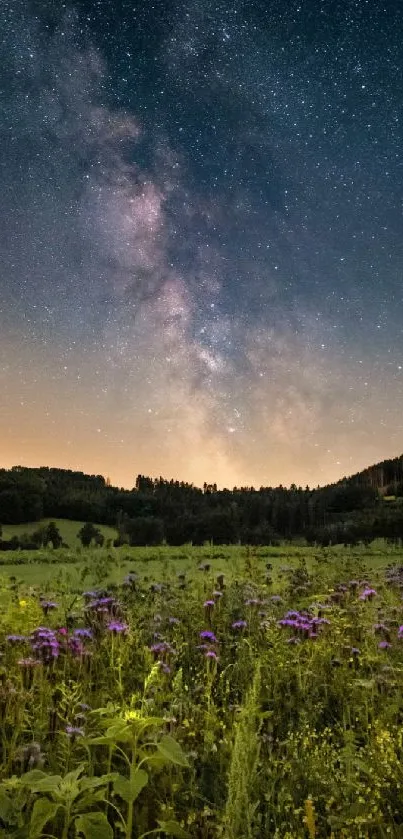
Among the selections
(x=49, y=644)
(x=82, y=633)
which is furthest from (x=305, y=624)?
(x=49, y=644)

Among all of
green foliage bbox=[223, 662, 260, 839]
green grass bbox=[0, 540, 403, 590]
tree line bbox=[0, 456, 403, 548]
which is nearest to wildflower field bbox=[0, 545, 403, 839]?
green foliage bbox=[223, 662, 260, 839]

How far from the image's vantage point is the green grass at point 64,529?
22.8 m

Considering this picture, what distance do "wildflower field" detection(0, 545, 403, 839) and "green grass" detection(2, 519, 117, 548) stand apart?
15670mm

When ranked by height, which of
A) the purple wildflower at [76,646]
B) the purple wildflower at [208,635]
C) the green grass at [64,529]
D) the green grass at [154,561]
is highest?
the green grass at [64,529]

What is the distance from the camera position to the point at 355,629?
5.88 metres

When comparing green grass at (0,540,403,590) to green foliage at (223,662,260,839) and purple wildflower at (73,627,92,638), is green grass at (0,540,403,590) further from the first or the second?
green foliage at (223,662,260,839)

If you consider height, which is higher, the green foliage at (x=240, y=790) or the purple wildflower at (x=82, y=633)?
the purple wildflower at (x=82, y=633)

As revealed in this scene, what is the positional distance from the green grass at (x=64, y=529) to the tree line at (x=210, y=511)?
0.48m

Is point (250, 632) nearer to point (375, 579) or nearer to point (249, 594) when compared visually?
point (249, 594)

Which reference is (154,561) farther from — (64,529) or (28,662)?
(64,529)

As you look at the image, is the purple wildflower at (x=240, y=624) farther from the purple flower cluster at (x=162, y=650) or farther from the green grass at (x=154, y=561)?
the green grass at (x=154, y=561)

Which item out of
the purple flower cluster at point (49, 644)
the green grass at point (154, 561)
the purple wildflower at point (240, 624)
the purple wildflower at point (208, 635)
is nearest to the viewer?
the purple flower cluster at point (49, 644)

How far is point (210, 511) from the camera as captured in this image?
27.9m

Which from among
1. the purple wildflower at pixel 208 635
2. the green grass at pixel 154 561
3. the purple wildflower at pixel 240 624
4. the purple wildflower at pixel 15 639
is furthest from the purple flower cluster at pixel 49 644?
the green grass at pixel 154 561
